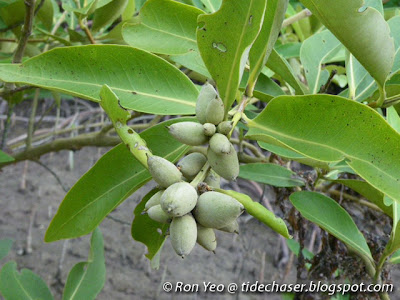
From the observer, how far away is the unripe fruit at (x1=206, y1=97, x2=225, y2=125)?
54 centimetres

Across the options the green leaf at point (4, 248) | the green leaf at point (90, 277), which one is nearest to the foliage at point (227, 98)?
the green leaf at point (90, 277)

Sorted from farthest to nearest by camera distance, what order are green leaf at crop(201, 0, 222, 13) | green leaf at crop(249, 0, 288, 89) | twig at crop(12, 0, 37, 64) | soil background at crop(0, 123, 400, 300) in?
soil background at crop(0, 123, 400, 300) < green leaf at crop(201, 0, 222, 13) < twig at crop(12, 0, 37, 64) < green leaf at crop(249, 0, 288, 89)

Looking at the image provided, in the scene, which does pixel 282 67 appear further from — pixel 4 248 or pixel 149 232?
pixel 4 248

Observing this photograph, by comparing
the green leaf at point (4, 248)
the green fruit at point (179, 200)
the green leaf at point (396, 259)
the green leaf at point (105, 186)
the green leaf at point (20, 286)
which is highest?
the green fruit at point (179, 200)

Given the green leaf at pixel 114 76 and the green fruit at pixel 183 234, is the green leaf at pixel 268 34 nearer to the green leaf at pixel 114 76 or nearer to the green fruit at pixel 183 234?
the green leaf at pixel 114 76

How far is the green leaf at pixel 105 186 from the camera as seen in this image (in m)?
0.67

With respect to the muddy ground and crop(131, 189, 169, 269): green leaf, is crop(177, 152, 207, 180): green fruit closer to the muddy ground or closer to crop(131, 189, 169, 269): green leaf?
crop(131, 189, 169, 269): green leaf

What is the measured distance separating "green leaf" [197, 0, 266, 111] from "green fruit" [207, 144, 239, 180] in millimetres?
83

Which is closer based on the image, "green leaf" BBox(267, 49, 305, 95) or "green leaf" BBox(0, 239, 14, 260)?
"green leaf" BBox(267, 49, 305, 95)

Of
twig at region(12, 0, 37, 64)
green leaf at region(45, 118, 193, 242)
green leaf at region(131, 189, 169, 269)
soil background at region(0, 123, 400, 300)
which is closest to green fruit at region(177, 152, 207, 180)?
green leaf at region(45, 118, 193, 242)

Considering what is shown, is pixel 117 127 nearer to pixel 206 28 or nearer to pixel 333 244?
pixel 206 28

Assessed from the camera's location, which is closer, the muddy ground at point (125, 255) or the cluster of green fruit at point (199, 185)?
the cluster of green fruit at point (199, 185)

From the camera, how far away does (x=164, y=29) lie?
2.62 ft

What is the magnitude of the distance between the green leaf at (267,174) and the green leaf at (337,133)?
1.25 ft
